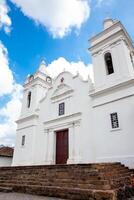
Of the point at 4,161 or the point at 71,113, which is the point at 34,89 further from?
the point at 4,161

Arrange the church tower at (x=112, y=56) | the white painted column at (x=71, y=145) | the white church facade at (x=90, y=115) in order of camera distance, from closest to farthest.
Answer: the white church facade at (x=90, y=115) → the church tower at (x=112, y=56) → the white painted column at (x=71, y=145)

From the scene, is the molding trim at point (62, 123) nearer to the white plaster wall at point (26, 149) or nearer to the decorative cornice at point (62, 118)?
the decorative cornice at point (62, 118)

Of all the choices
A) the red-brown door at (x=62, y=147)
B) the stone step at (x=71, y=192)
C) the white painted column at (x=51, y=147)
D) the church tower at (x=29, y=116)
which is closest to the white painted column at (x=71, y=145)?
the red-brown door at (x=62, y=147)

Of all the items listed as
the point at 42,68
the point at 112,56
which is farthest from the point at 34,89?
the point at 112,56

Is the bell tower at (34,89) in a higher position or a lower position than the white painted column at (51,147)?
higher

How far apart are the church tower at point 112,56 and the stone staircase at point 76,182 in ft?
20.2

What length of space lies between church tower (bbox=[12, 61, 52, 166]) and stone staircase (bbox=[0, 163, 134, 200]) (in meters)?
6.61

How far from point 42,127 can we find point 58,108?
244cm

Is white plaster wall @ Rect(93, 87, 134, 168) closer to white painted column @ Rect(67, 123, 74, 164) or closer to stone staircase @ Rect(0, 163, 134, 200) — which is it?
stone staircase @ Rect(0, 163, 134, 200)

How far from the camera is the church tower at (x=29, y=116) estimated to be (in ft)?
52.5

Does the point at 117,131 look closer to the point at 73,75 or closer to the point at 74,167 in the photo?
the point at 74,167

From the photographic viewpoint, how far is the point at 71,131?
43.9 feet

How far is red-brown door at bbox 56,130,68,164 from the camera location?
13.4m

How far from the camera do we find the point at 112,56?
42.9 feet
